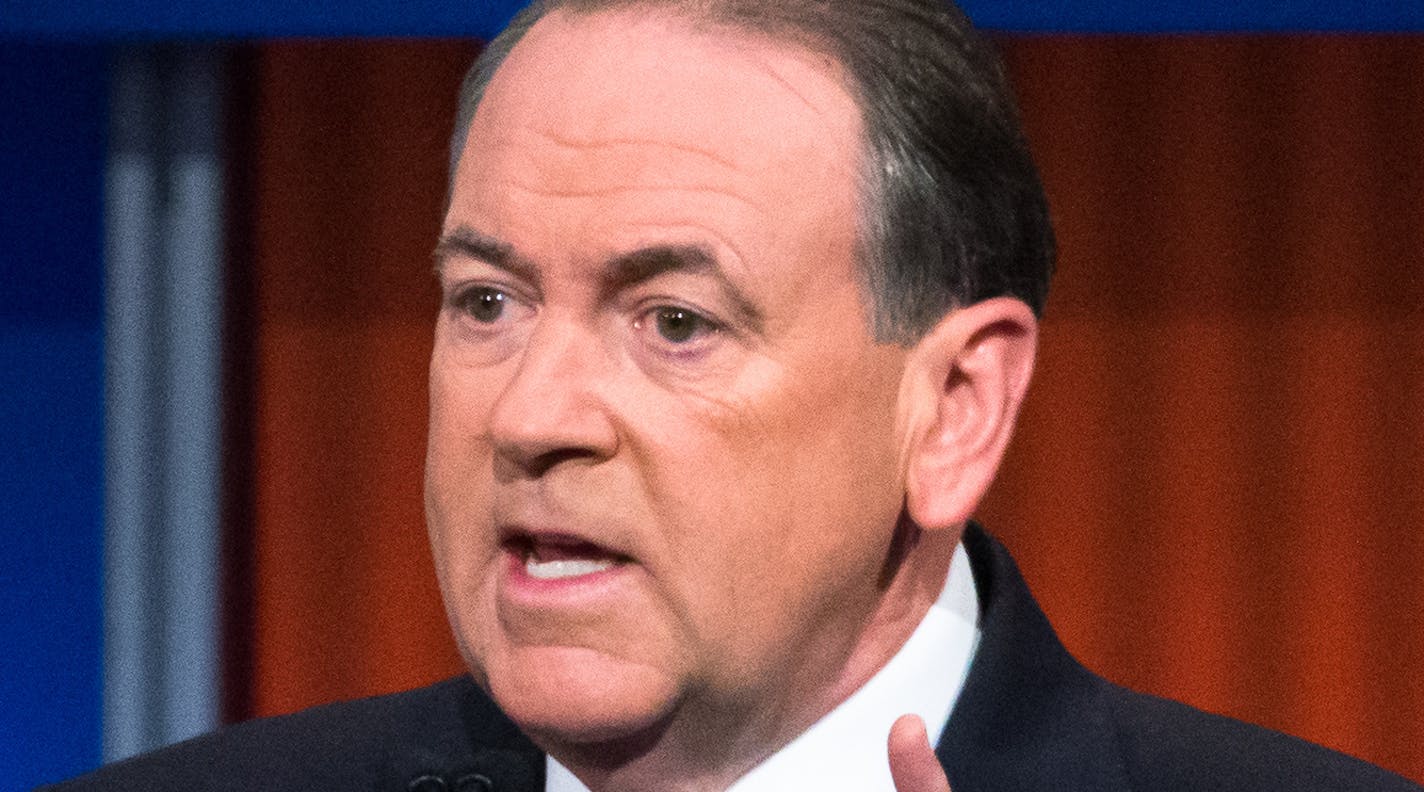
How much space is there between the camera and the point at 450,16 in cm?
283

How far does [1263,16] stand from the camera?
2760 millimetres

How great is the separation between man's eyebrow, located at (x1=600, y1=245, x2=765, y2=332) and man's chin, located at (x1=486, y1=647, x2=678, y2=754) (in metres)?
0.24

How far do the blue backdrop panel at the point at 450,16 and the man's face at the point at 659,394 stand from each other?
1.63 metres

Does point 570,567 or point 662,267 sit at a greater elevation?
point 662,267

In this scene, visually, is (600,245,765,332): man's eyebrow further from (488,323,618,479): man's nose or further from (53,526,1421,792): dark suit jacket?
(53,526,1421,792): dark suit jacket

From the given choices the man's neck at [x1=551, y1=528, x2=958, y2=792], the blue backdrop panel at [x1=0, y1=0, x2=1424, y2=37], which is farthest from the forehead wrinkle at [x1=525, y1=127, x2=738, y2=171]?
the blue backdrop panel at [x1=0, y1=0, x2=1424, y2=37]

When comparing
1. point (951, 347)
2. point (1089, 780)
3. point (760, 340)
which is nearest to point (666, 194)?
point (760, 340)

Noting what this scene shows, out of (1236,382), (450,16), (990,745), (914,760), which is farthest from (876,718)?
(1236,382)

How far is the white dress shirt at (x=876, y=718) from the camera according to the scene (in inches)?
50.2

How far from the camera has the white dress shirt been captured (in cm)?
128

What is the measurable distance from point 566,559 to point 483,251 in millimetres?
230

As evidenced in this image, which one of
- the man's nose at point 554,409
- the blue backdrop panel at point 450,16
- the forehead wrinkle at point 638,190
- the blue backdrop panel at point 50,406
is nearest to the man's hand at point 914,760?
the man's nose at point 554,409

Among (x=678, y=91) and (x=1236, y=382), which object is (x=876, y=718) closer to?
(x=678, y=91)

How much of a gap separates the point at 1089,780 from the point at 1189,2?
177 cm
